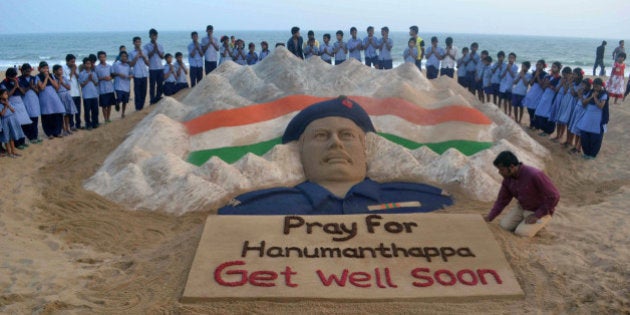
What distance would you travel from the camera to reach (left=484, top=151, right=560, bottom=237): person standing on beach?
4863 millimetres

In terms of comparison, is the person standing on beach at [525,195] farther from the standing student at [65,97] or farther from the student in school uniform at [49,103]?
the standing student at [65,97]

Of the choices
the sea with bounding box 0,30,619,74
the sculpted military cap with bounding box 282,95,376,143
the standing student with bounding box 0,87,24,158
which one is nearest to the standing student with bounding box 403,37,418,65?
the sculpted military cap with bounding box 282,95,376,143

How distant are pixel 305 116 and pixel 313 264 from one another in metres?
3.12

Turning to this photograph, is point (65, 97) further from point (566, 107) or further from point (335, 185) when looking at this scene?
point (566, 107)

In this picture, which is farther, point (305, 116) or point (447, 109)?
point (447, 109)

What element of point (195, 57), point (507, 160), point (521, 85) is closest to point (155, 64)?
point (195, 57)

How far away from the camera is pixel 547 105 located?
9.85 metres

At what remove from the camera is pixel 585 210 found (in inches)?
252

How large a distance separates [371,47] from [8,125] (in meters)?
8.40

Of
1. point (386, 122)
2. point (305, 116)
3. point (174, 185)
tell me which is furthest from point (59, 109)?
point (386, 122)

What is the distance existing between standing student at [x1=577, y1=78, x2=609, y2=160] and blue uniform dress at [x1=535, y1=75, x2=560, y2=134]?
3.76ft

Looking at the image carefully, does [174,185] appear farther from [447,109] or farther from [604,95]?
[604,95]

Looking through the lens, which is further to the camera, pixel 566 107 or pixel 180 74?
pixel 180 74

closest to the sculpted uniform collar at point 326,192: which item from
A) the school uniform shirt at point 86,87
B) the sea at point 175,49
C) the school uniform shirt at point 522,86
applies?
the school uniform shirt at point 86,87
